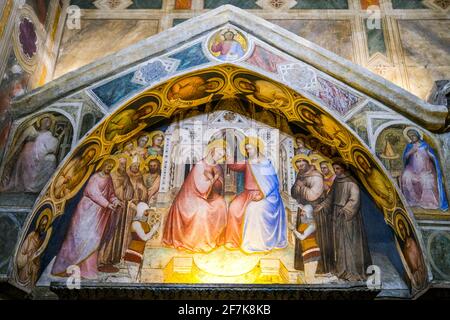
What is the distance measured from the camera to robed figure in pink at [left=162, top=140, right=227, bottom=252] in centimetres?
735

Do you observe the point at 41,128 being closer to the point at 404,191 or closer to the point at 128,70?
the point at 128,70

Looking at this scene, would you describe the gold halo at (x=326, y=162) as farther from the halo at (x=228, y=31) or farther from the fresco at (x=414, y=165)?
the halo at (x=228, y=31)

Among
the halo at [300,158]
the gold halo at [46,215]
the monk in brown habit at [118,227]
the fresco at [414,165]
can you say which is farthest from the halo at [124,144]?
the fresco at [414,165]

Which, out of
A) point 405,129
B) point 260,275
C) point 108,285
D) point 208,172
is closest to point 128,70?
point 208,172

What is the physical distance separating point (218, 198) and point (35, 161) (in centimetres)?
278

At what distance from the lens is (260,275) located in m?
7.02

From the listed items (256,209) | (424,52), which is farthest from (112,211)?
(424,52)

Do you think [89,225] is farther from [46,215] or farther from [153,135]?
[153,135]

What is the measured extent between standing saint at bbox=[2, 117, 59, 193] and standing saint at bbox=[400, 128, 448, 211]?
4906mm

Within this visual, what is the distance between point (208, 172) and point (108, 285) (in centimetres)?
240

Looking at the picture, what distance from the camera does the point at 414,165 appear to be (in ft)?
22.5

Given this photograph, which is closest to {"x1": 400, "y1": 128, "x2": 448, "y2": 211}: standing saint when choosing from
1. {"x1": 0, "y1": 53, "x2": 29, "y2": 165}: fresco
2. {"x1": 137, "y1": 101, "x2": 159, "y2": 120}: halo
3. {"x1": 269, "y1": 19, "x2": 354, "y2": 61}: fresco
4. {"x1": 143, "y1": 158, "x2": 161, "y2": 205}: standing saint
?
{"x1": 269, "y1": 19, "x2": 354, "y2": 61}: fresco

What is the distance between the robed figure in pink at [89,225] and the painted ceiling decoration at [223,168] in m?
0.02

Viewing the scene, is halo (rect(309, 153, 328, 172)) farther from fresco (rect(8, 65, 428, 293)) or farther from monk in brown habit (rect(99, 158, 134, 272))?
monk in brown habit (rect(99, 158, 134, 272))
